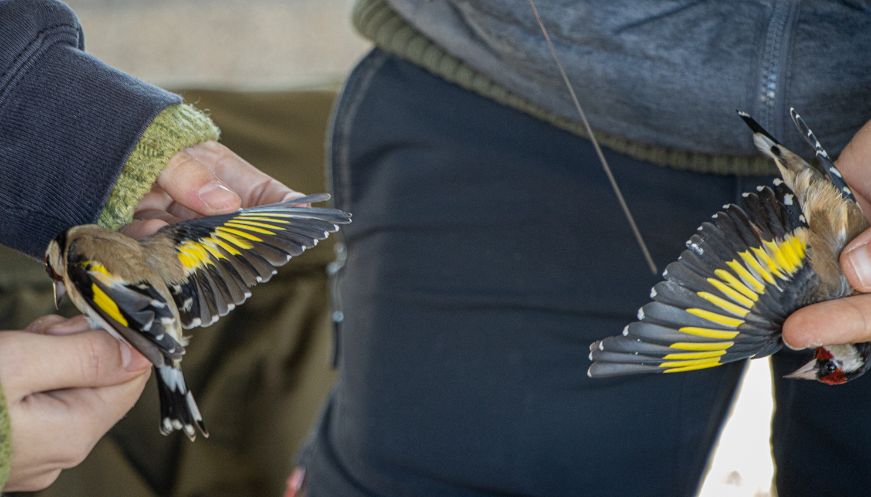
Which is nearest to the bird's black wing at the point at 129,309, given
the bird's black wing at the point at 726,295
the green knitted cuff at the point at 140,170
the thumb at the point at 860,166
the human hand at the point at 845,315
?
the green knitted cuff at the point at 140,170

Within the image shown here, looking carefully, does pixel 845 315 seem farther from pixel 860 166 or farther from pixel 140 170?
pixel 140 170

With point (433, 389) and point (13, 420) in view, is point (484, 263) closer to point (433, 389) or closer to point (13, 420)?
point (433, 389)

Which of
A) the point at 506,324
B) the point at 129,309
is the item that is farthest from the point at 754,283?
the point at 129,309

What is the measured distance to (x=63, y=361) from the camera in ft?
2.29

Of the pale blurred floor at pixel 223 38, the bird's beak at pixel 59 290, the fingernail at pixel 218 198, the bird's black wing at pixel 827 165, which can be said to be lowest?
the pale blurred floor at pixel 223 38

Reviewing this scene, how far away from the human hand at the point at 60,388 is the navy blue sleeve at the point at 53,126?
11 centimetres

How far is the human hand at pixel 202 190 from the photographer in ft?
2.49

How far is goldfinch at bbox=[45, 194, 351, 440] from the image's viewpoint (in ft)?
2.21

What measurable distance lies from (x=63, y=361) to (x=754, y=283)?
479 millimetres

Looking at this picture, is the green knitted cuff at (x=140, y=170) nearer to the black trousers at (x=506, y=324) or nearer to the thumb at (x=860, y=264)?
the black trousers at (x=506, y=324)

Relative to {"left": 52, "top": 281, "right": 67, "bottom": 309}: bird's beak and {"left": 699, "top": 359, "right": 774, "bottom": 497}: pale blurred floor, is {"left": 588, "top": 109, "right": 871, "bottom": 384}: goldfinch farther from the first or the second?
{"left": 699, "top": 359, "right": 774, "bottom": 497}: pale blurred floor

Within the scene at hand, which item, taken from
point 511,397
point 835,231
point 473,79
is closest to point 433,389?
point 511,397

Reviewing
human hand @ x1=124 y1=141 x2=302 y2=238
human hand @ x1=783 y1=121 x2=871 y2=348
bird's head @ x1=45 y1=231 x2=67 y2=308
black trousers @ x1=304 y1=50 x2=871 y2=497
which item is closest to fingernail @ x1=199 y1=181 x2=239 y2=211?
human hand @ x1=124 y1=141 x2=302 y2=238

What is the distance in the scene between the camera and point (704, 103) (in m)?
0.88
